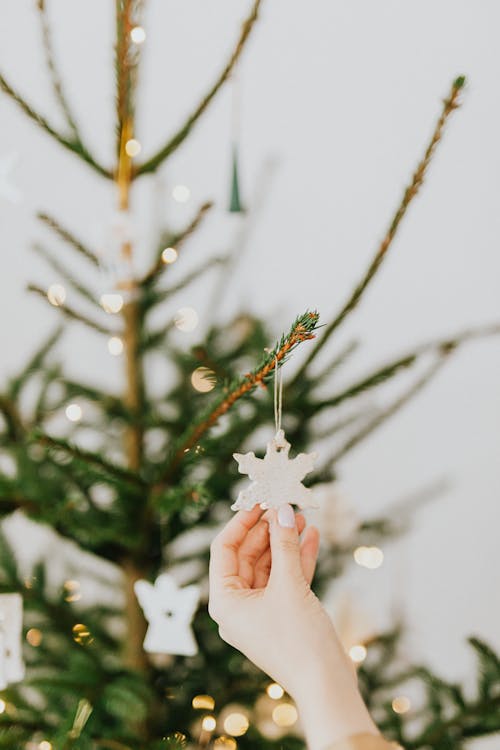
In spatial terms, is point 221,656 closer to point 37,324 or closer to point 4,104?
point 37,324

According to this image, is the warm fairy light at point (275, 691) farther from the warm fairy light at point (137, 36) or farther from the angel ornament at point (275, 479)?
the warm fairy light at point (137, 36)

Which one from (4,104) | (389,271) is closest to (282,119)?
(389,271)

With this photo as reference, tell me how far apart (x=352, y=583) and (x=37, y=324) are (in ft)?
2.69

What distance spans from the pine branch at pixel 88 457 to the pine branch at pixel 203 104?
1.22ft

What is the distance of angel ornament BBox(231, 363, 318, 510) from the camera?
651mm

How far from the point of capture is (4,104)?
1449 mm

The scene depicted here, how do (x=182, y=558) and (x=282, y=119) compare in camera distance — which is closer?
(x=182, y=558)

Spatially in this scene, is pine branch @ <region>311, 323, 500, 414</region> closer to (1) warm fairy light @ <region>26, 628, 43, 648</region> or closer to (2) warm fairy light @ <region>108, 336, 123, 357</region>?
(2) warm fairy light @ <region>108, 336, 123, 357</region>

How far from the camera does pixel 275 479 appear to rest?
658mm

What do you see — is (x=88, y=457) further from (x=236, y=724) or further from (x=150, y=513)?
(x=236, y=724)

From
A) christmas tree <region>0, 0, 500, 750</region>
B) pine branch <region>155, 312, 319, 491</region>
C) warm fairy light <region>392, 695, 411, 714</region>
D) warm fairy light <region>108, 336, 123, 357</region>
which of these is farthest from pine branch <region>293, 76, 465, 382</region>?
warm fairy light <region>392, 695, 411, 714</region>

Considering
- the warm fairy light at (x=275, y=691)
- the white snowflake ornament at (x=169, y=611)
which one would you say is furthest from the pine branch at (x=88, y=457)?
the warm fairy light at (x=275, y=691)

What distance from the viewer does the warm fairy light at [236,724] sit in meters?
0.96

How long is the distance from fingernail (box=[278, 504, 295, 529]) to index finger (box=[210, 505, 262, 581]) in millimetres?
63
